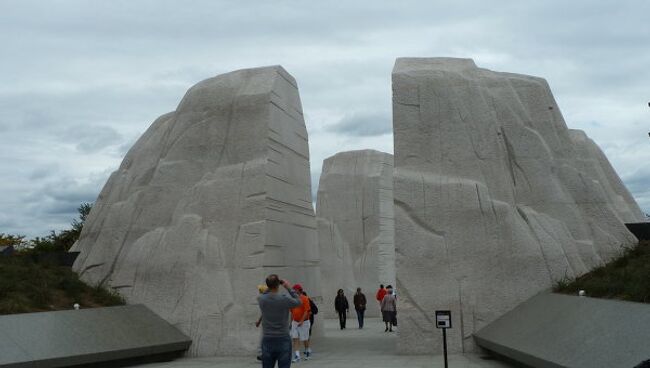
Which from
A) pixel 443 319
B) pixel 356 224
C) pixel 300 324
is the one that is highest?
pixel 356 224

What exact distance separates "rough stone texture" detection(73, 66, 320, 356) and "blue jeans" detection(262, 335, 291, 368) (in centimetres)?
632

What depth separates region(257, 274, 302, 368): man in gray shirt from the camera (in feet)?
24.8

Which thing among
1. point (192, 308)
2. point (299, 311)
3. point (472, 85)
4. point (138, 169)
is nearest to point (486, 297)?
point (299, 311)

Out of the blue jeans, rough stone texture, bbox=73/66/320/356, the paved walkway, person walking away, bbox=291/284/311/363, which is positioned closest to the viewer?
the blue jeans

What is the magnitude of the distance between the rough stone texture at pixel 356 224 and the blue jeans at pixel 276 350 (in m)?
20.1

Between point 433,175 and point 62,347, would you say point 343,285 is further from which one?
point 62,347

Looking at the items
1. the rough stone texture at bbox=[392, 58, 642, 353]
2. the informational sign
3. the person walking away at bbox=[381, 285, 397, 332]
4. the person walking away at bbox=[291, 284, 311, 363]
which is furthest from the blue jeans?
the person walking away at bbox=[381, 285, 397, 332]

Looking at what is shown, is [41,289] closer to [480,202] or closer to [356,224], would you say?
[480,202]

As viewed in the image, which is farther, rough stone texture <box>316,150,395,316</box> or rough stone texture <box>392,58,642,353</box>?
rough stone texture <box>316,150,395,316</box>

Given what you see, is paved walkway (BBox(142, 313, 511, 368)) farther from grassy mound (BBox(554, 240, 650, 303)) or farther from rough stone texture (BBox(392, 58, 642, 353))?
grassy mound (BBox(554, 240, 650, 303))

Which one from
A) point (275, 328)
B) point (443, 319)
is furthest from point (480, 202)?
point (275, 328)

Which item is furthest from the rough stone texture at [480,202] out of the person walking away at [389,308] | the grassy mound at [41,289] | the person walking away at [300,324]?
the grassy mound at [41,289]

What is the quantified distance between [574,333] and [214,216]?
779 cm

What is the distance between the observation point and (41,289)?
1338 cm
